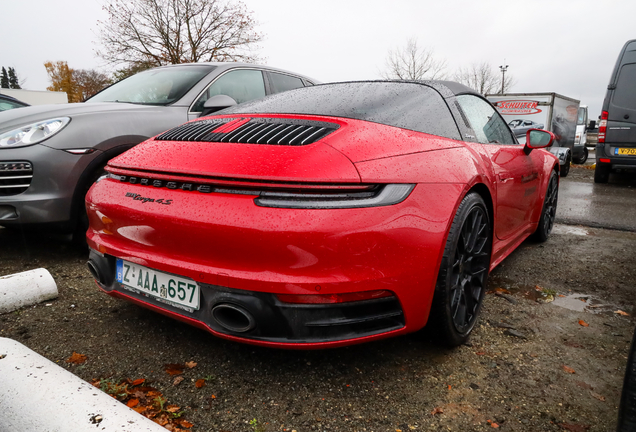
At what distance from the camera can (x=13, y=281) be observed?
8.39 feet

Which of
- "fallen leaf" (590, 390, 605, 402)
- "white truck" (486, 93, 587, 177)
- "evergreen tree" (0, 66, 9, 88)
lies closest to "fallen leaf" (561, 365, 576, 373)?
"fallen leaf" (590, 390, 605, 402)

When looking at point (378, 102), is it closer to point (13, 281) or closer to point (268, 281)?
point (268, 281)

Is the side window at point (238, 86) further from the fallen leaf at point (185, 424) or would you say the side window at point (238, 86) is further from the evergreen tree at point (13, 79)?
the evergreen tree at point (13, 79)

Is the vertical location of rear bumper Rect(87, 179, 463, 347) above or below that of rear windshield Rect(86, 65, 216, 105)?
below

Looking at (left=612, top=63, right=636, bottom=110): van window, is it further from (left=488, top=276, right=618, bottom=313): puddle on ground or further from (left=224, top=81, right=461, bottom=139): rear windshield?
(left=224, top=81, right=461, bottom=139): rear windshield

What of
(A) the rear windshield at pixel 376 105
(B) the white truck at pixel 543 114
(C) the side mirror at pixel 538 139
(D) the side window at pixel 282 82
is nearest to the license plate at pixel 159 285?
(A) the rear windshield at pixel 376 105

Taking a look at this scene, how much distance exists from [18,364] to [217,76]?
2994mm

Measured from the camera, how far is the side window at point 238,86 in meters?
3.91

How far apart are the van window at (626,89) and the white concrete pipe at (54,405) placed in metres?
9.57

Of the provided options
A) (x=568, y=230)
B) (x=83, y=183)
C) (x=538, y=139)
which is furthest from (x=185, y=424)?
(x=568, y=230)

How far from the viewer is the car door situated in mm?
2623

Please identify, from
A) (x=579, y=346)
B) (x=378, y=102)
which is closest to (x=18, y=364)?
(x=378, y=102)

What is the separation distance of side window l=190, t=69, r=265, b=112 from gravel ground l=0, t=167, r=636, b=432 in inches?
74.2

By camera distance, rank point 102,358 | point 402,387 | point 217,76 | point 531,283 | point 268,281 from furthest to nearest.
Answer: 1. point 217,76
2. point 531,283
3. point 102,358
4. point 402,387
5. point 268,281
